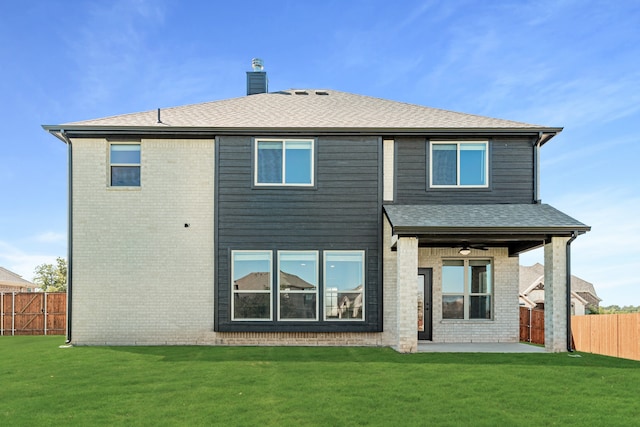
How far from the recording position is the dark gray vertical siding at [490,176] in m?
13.4

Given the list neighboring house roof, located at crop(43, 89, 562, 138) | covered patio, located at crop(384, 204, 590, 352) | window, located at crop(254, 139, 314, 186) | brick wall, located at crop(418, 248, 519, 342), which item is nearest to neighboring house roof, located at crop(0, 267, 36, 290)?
neighboring house roof, located at crop(43, 89, 562, 138)

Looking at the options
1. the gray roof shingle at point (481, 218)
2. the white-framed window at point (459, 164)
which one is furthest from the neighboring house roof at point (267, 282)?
the white-framed window at point (459, 164)

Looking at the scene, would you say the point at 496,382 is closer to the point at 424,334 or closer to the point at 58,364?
the point at 424,334

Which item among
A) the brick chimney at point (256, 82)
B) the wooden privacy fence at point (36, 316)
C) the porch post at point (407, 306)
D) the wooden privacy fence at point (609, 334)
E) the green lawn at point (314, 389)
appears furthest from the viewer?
the wooden privacy fence at point (36, 316)

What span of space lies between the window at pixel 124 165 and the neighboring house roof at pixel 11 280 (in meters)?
24.5

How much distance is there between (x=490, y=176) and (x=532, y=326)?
5.91 m

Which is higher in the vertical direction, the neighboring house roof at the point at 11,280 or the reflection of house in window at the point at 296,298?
the reflection of house in window at the point at 296,298

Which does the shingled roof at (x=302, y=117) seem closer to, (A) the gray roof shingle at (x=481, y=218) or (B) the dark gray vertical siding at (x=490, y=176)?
(B) the dark gray vertical siding at (x=490, y=176)

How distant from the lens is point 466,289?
14117 mm

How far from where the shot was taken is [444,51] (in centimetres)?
1520

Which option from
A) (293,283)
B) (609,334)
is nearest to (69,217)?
(293,283)

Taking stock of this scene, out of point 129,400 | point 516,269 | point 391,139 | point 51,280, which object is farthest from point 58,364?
point 51,280

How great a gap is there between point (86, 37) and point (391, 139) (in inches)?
416

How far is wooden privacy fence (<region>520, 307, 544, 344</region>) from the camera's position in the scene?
15875 millimetres
